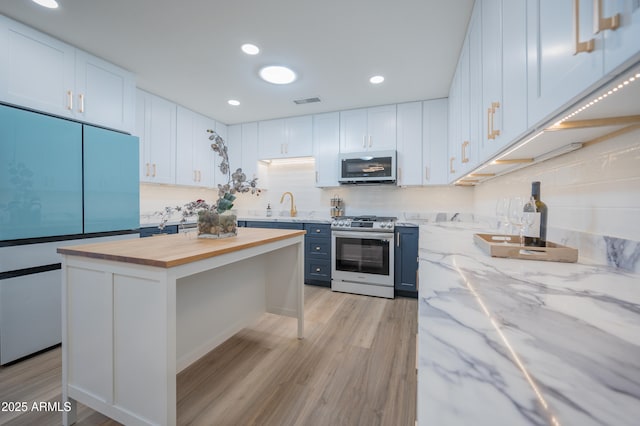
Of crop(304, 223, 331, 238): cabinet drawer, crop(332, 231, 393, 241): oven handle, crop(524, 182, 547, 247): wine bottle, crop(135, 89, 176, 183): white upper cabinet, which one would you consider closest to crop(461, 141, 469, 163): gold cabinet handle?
crop(524, 182, 547, 247): wine bottle

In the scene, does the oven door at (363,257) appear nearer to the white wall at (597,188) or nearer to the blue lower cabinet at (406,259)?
the blue lower cabinet at (406,259)

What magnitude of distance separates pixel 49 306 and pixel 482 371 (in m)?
2.87

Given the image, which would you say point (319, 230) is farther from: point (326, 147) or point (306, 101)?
point (306, 101)

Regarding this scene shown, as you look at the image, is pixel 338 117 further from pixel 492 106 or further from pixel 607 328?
pixel 607 328

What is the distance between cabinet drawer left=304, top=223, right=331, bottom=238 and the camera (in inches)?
140

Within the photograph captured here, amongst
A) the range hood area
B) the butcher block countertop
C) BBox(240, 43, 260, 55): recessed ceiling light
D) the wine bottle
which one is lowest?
the butcher block countertop

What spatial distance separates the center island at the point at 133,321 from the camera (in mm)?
1101

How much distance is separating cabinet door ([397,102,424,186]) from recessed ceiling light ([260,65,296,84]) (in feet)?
5.00

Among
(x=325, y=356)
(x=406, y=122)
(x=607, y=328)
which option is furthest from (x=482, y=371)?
(x=406, y=122)

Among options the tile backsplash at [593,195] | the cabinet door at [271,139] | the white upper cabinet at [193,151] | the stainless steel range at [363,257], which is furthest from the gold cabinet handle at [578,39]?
the white upper cabinet at [193,151]

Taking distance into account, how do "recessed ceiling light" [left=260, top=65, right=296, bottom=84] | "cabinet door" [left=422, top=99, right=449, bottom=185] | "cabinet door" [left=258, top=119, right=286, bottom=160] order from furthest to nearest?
1. "cabinet door" [left=258, top=119, right=286, bottom=160]
2. "cabinet door" [left=422, top=99, right=449, bottom=185]
3. "recessed ceiling light" [left=260, top=65, right=296, bottom=84]

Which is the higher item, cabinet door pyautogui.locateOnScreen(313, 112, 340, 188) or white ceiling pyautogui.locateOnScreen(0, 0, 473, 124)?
white ceiling pyautogui.locateOnScreen(0, 0, 473, 124)

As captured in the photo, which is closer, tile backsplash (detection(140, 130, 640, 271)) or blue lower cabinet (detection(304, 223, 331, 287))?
tile backsplash (detection(140, 130, 640, 271))

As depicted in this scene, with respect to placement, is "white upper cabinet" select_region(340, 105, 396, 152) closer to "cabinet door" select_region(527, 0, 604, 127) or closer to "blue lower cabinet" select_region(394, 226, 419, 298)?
"blue lower cabinet" select_region(394, 226, 419, 298)
